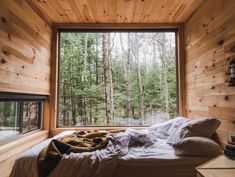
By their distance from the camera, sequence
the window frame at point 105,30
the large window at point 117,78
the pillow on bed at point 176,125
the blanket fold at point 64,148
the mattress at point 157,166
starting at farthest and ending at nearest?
the large window at point 117,78, the window frame at point 105,30, the pillow on bed at point 176,125, the mattress at point 157,166, the blanket fold at point 64,148

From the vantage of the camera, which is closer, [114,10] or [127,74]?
[114,10]

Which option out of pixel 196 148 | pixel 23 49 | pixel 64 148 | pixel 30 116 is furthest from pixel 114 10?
pixel 196 148

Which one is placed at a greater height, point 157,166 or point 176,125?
point 176,125

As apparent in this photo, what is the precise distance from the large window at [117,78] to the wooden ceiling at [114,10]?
1.13 feet

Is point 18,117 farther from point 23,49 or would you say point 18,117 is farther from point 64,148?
point 64,148

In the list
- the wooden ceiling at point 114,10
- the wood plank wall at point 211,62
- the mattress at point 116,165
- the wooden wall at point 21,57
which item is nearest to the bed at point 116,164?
the mattress at point 116,165

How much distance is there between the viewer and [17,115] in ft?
9.09

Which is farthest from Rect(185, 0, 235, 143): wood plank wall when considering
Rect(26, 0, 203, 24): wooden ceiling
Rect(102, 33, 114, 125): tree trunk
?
Rect(102, 33, 114, 125): tree trunk

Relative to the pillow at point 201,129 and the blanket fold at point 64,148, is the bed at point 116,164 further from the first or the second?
the pillow at point 201,129

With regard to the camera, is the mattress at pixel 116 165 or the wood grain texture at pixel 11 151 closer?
the mattress at pixel 116 165

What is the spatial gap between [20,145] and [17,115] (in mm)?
397

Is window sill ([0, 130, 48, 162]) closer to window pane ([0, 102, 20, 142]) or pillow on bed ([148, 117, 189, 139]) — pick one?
window pane ([0, 102, 20, 142])

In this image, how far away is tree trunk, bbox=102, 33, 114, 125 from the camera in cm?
386

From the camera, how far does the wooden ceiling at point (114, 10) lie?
9.90ft
